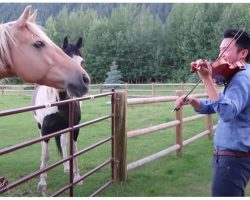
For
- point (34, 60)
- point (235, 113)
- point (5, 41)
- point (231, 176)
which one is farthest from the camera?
point (34, 60)

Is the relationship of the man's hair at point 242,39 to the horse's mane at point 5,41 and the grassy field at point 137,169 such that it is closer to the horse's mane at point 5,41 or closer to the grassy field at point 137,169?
the horse's mane at point 5,41

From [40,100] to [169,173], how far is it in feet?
6.02

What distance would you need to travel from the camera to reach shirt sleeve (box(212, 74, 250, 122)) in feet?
6.51

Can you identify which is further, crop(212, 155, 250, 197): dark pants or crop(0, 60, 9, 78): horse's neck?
crop(0, 60, 9, 78): horse's neck

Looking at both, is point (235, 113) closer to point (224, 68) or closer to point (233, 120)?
point (233, 120)

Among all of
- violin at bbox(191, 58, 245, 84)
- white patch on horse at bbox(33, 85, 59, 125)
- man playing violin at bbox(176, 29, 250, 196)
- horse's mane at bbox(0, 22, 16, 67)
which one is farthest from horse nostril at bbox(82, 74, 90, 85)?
white patch on horse at bbox(33, 85, 59, 125)

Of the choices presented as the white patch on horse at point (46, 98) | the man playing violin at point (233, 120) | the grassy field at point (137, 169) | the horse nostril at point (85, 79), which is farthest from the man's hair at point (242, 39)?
the white patch on horse at point (46, 98)

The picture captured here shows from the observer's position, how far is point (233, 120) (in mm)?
2176

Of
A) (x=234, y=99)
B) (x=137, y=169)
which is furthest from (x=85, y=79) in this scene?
(x=137, y=169)

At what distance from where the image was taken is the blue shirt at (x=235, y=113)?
6.55 ft

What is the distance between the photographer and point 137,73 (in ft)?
138

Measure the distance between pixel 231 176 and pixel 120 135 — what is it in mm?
2508

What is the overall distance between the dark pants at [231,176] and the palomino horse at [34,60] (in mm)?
1224

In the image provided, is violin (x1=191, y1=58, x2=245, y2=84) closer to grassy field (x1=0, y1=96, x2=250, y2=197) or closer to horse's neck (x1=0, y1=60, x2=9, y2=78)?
horse's neck (x1=0, y1=60, x2=9, y2=78)
